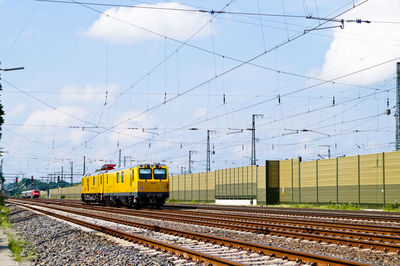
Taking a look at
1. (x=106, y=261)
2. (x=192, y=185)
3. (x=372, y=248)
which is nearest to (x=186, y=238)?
(x=106, y=261)

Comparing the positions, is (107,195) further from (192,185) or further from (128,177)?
(192,185)

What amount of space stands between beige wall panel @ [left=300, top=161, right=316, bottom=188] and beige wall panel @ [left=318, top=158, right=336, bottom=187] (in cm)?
101

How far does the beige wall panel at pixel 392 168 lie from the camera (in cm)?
3703

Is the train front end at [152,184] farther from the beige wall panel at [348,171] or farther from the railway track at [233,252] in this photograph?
the railway track at [233,252]

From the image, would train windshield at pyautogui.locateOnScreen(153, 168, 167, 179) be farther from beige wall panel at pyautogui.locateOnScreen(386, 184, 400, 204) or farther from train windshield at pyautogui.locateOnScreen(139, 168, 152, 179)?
beige wall panel at pyautogui.locateOnScreen(386, 184, 400, 204)

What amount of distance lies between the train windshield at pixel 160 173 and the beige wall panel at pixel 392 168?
1714 centimetres

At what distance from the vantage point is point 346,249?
1299 cm

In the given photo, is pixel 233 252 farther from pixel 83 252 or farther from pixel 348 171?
pixel 348 171

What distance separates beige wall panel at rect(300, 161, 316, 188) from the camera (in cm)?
4666

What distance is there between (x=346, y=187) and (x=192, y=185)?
3048 centimetres

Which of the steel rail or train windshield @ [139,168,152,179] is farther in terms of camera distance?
train windshield @ [139,168,152,179]

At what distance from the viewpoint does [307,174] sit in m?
47.5

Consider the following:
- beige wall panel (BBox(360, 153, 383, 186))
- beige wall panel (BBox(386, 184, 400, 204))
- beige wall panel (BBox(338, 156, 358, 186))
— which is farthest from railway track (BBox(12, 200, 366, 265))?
beige wall panel (BBox(338, 156, 358, 186))

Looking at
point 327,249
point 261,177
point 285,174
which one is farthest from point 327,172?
point 327,249
